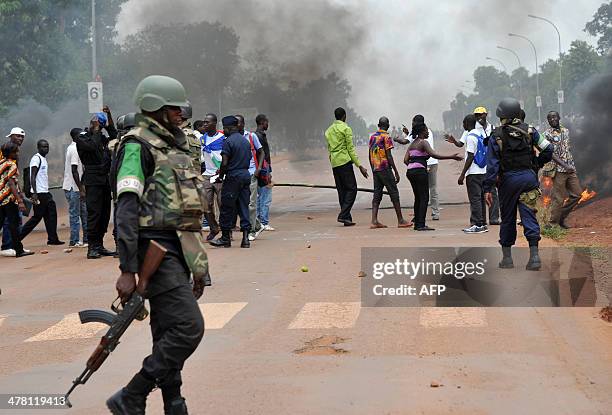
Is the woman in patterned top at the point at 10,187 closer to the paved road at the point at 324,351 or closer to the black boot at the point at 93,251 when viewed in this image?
the black boot at the point at 93,251

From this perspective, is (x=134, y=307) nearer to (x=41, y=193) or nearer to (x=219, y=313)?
(x=219, y=313)

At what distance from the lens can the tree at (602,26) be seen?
6232 cm

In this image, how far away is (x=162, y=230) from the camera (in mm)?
5207

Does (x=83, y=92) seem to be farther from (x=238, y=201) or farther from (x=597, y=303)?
(x=597, y=303)

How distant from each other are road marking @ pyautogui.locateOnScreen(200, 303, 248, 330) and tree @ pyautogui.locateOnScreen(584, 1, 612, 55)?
55937mm

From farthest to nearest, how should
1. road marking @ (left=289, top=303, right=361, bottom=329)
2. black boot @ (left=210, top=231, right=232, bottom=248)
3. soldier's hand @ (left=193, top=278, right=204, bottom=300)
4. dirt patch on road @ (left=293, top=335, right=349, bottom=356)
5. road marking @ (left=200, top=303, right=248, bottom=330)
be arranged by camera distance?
black boot @ (left=210, top=231, right=232, bottom=248) < road marking @ (left=200, top=303, right=248, bottom=330) < road marking @ (left=289, top=303, right=361, bottom=329) < dirt patch on road @ (left=293, top=335, right=349, bottom=356) < soldier's hand @ (left=193, top=278, right=204, bottom=300)

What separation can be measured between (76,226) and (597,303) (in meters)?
8.90

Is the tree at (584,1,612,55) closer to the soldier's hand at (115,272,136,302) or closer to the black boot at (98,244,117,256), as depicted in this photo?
the black boot at (98,244,117,256)

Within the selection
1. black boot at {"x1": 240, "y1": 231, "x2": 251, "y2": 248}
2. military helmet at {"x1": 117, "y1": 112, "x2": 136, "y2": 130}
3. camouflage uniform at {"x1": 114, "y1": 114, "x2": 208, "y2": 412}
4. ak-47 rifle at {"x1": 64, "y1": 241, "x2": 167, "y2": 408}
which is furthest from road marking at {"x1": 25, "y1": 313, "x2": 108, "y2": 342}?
black boot at {"x1": 240, "y1": 231, "x2": 251, "y2": 248}

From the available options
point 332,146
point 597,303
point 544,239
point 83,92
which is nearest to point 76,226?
point 332,146

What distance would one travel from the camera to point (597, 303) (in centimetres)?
885

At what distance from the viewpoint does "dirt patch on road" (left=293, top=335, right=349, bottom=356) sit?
727 centimetres

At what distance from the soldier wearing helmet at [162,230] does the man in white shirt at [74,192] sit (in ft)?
31.4

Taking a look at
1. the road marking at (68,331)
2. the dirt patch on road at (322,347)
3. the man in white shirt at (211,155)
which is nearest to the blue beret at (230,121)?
the man in white shirt at (211,155)
